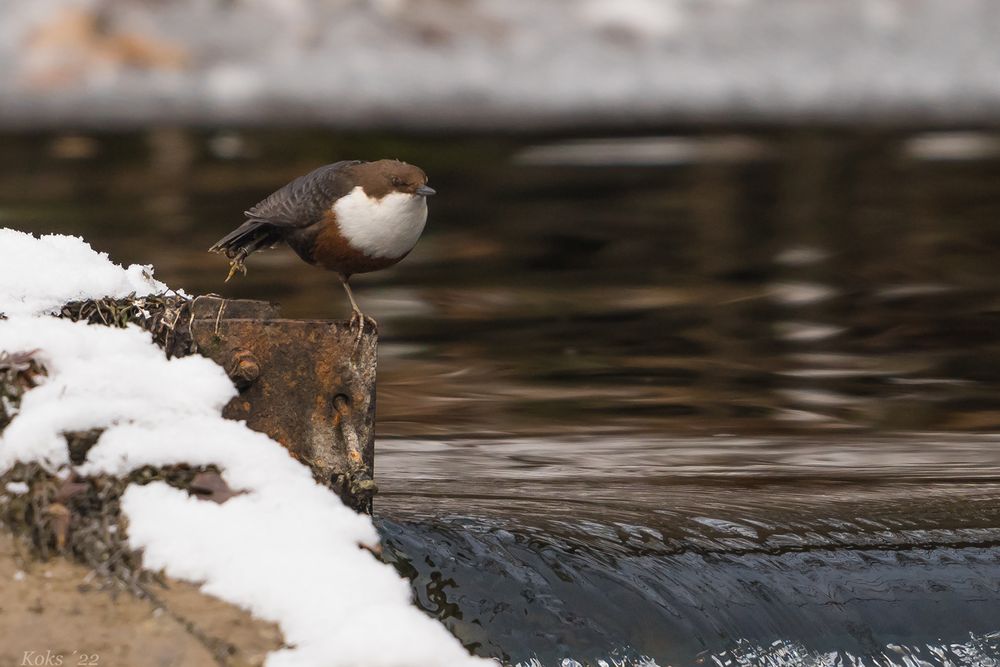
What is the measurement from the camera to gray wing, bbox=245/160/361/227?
4059 mm

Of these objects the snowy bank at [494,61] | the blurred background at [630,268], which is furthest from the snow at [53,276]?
the snowy bank at [494,61]

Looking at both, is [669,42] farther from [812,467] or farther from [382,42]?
[812,467]

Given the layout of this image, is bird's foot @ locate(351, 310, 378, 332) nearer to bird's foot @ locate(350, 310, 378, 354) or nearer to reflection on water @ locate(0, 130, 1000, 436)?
bird's foot @ locate(350, 310, 378, 354)

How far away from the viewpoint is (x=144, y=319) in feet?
11.1

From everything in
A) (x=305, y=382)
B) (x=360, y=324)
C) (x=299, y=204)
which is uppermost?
(x=299, y=204)

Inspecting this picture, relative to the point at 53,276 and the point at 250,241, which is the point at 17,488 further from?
the point at 250,241

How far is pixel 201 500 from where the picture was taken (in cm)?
308

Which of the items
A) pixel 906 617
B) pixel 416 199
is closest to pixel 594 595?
pixel 906 617

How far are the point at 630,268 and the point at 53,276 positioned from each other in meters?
4.97

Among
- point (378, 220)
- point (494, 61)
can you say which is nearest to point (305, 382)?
point (378, 220)

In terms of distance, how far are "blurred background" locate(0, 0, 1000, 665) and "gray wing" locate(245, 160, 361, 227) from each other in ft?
2.43

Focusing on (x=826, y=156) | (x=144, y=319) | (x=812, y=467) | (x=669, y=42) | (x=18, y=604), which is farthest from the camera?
(x=669, y=42)

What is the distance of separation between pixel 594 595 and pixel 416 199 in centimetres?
105

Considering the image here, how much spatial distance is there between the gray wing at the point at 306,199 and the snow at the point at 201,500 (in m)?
0.66
